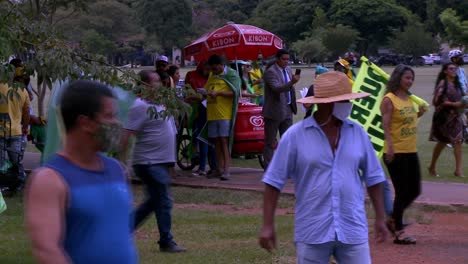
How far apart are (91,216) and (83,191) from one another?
0.10m

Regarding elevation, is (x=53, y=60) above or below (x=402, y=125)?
above

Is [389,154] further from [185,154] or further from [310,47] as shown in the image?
[310,47]

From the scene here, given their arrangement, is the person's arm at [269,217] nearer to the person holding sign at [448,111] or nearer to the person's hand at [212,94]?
the person's hand at [212,94]

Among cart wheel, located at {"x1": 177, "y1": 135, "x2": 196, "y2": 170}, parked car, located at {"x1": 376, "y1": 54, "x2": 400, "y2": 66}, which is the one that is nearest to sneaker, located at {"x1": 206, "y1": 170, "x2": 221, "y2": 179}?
cart wheel, located at {"x1": 177, "y1": 135, "x2": 196, "y2": 170}

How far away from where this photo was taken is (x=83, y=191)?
11.3ft

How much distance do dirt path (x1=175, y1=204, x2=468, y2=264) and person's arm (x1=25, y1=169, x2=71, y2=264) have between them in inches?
191

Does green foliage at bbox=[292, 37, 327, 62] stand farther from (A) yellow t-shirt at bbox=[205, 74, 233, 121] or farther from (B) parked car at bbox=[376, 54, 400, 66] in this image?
(A) yellow t-shirt at bbox=[205, 74, 233, 121]

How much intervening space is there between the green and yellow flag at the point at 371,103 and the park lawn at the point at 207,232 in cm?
129

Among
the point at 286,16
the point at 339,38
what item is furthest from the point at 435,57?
the point at 286,16

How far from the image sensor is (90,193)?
3.47 metres

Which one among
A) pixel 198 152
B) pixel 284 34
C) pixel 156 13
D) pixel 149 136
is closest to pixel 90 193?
pixel 149 136

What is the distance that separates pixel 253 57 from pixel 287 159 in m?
9.77

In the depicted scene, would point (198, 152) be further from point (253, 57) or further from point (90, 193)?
point (90, 193)

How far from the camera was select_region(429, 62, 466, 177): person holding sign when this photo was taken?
42.0 feet
